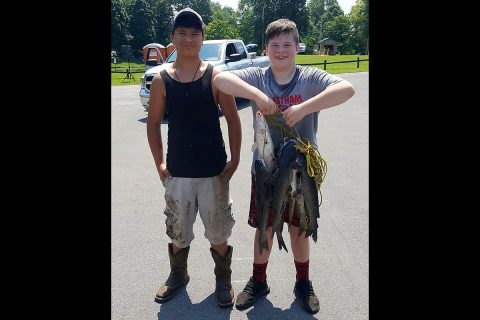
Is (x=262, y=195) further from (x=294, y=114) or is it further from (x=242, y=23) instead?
(x=242, y=23)

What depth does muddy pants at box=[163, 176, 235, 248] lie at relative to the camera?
316 centimetres

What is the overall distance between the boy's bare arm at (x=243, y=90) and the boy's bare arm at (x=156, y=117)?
49 cm

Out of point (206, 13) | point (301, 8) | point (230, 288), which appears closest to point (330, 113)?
point (230, 288)

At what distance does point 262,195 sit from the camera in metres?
2.75

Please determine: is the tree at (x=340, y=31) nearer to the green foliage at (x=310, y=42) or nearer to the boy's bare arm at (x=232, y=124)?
the green foliage at (x=310, y=42)

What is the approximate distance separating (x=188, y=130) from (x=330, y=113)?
10096 millimetres

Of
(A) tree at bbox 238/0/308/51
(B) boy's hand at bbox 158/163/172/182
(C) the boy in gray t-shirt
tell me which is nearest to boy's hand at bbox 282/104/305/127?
(C) the boy in gray t-shirt

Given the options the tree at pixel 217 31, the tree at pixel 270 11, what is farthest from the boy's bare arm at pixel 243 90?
the tree at pixel 270 11

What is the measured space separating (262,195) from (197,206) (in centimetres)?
73

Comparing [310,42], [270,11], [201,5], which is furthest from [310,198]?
[201,5]

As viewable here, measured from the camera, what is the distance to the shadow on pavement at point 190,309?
313 centimetres

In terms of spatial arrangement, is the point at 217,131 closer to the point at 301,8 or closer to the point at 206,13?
the point at 301,8
